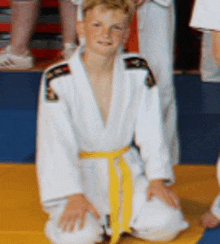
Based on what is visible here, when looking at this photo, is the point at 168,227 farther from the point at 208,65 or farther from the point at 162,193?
the point at 208,65

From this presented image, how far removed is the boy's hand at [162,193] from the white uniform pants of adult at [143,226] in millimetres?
16

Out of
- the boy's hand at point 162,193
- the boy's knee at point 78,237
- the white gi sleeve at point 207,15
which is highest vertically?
the white gi sleeve at point 207,15

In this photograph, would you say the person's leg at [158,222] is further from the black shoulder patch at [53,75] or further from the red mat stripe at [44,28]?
the red mat stripe at [44,28]

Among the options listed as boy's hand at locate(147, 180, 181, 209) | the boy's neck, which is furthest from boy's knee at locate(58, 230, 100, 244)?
the boy's neck

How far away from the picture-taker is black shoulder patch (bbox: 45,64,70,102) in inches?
92.8

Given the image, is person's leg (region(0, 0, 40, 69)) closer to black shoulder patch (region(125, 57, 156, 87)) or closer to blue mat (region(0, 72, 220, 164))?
blue mat (region(0, 72, 220, 164))

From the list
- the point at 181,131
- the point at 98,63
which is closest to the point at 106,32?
the point at 98,63

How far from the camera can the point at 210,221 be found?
95.0 inches

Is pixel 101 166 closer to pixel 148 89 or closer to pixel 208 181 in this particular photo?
pixel 148 89

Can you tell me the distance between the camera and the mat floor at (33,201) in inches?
93.4

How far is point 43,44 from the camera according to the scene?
4438 mm

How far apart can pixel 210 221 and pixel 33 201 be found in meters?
0.65

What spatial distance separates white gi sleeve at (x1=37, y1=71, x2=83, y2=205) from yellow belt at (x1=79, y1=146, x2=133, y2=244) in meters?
0.10

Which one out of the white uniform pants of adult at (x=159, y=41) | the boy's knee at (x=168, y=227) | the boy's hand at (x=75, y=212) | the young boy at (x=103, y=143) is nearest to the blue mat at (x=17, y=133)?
the white uniform pants of adult at (x=159, y=41)
